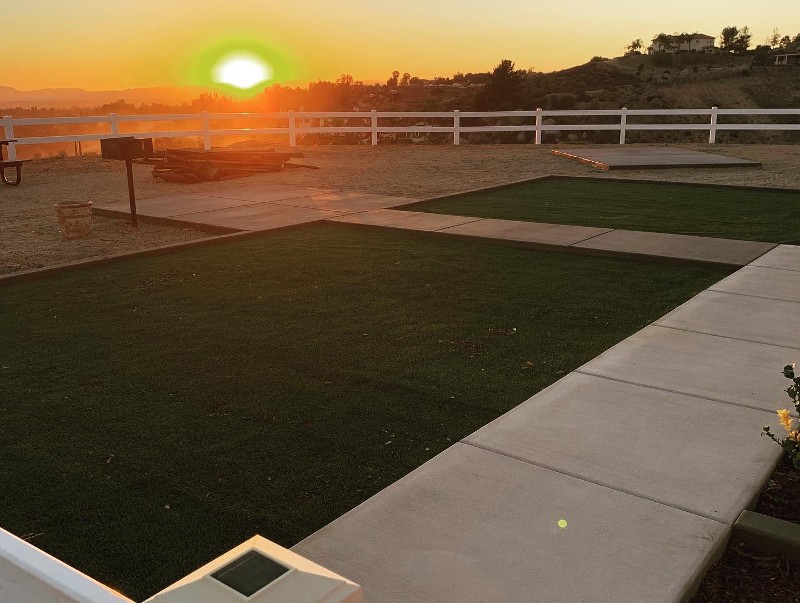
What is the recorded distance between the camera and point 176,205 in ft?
43.5

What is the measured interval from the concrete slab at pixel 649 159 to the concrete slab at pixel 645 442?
14.5 m

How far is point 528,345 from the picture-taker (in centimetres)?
580

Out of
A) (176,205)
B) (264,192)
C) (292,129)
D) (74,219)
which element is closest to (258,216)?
(176,205)

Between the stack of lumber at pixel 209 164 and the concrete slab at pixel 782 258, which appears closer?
the concrete slab at pixel 782 258

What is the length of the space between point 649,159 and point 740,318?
569 inches

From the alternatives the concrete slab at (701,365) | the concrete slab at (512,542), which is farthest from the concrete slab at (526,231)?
the concrete slab at (512,542)

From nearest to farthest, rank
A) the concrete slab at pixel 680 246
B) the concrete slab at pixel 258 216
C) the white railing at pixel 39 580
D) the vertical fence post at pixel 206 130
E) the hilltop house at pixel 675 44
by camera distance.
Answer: the white railing at pixel 39 580, the concrete slab at pixel 680 246, the concrete slab at pixel 258 216, the vertical fence post at pixel 206 130, the hilltop house at pixel 675 44

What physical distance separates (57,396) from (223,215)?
24.2 ft

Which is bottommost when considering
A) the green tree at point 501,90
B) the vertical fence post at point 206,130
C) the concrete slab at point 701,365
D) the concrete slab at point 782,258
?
the concrete slab at point 701,365

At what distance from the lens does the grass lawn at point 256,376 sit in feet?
11.6

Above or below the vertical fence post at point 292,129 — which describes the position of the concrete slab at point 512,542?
below

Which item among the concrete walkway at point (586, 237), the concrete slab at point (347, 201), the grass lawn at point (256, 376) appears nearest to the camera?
the grass lawn at point (256, 376)

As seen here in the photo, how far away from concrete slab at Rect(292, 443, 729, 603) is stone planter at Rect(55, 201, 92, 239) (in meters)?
8.76

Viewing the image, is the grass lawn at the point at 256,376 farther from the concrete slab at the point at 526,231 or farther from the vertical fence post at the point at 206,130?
the vertical fence post at the point at 206,130
